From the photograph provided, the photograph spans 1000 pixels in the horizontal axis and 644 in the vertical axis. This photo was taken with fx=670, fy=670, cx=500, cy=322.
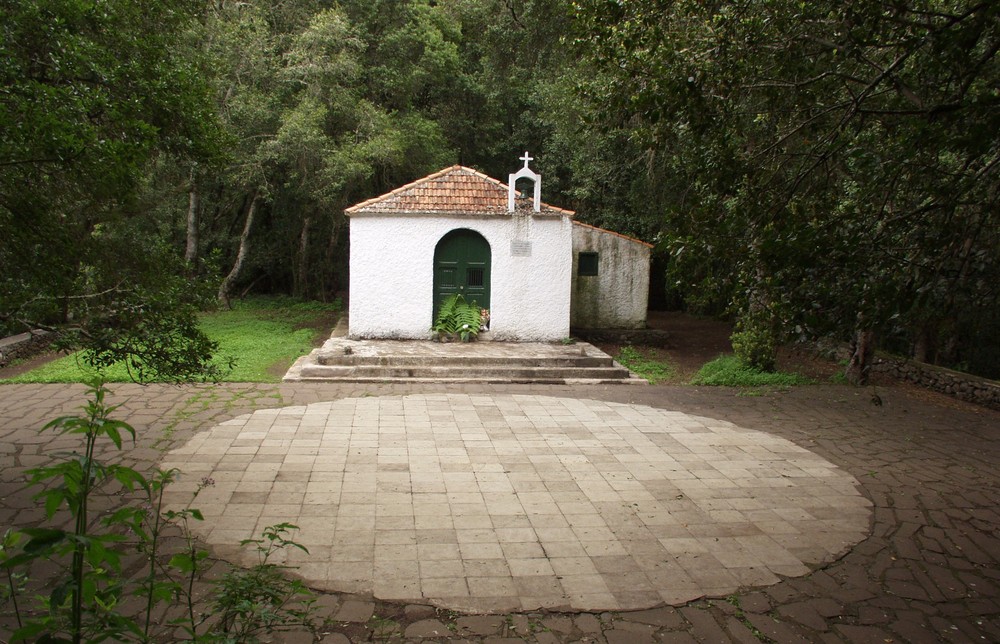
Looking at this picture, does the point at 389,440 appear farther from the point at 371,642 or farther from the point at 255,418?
the point at 371,642

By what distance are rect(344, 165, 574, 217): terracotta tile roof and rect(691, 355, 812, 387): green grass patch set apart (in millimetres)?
4139

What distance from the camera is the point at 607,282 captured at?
612 inches

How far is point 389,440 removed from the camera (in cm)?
750

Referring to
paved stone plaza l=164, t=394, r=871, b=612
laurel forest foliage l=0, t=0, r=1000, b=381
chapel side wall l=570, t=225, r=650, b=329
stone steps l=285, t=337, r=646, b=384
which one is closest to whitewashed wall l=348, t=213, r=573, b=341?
stone steps l=285, t=337, r=646, b=384

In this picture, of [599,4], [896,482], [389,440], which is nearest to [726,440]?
[896,482]

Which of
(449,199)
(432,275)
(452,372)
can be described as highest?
(449,199)

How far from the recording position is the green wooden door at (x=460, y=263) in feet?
44.5

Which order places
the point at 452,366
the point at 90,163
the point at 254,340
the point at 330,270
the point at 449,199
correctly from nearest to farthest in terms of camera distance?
the point at 90,163 → the point at 452,366 → the point at 449,199 → the point at 254,340 → the point at 330,270

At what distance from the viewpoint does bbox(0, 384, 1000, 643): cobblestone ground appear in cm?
393

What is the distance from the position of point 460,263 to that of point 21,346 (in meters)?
8.01

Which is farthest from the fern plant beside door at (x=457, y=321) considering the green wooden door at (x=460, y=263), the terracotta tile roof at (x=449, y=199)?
the terracotta tile roof at (x=449, y=199)

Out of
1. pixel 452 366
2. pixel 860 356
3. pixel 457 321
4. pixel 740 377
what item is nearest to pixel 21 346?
pixel 452 366

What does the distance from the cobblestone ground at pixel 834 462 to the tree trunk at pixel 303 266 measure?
1276 cm

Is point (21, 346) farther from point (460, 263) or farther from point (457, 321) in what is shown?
point (460, 263)
